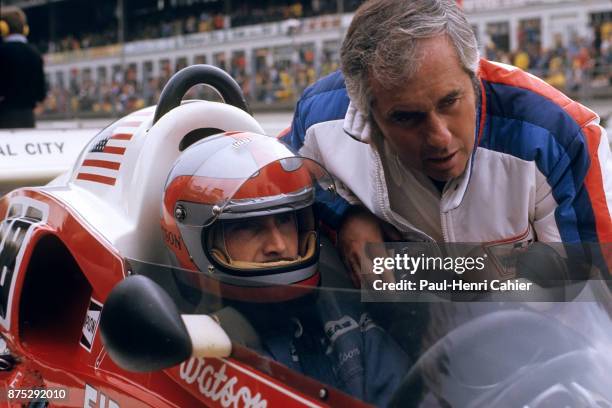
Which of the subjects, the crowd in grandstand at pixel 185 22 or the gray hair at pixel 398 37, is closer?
the gray hair at pixel 398 37

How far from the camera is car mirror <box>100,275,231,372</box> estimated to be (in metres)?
1.29

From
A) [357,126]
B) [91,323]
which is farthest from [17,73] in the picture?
[357,126]

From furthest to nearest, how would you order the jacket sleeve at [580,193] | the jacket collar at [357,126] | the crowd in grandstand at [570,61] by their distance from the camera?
the crowd in grandstand at [570,61] → the jacket collar at [357,126] → the jacket sleeve at [580,193]

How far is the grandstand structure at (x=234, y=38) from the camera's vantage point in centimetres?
1697

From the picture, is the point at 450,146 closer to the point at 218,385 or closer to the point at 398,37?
the point at 398,37

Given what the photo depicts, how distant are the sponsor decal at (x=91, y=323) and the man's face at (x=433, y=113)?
787mm

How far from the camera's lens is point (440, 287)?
4.18 ft

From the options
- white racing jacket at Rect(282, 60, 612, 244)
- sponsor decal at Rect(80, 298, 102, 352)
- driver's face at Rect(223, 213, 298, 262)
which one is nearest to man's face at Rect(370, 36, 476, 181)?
white racing jacket at Rect(282, 60, 612, 244)

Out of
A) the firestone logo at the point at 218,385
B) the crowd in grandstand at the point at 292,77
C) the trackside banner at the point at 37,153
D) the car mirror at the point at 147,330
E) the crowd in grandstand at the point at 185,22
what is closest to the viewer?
the car mirror at the point at 147,330

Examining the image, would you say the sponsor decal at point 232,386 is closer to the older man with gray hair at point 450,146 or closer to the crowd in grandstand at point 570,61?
the older man with gray hair at point 450,146

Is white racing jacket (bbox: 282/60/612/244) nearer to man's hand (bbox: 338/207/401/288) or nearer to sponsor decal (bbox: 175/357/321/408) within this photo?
man's hand (bbox: 338/207/401/288)

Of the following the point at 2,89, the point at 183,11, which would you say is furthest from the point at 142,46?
the point at 2,89

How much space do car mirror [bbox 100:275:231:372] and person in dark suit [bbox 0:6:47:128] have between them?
15.8 feet

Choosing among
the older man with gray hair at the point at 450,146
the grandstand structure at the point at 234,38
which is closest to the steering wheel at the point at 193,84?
the older man with gray hair at the point at 450,146
